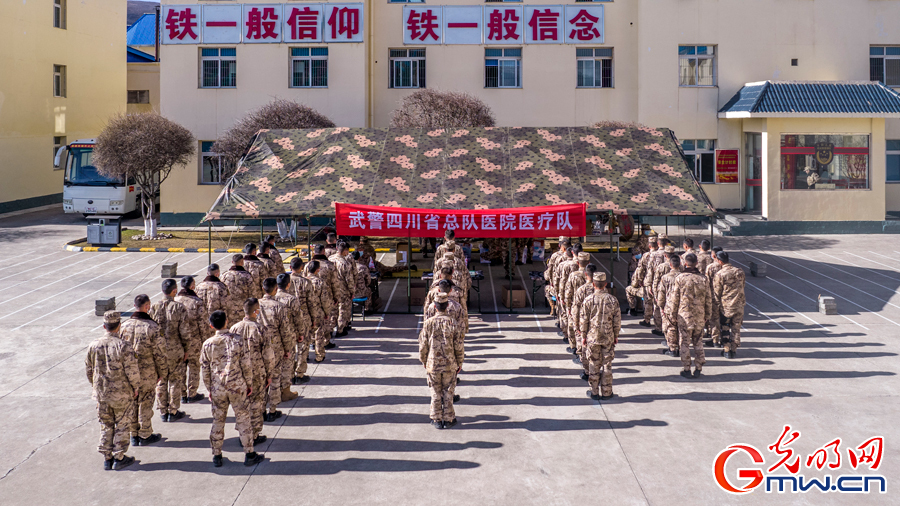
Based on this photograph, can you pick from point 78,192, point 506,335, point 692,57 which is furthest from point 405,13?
point 506,335

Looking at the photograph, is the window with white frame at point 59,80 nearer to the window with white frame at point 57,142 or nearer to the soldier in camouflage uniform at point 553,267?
the window with white frame at point 57,142

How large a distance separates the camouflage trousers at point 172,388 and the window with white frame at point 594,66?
21908mm

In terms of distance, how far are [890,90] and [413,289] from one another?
65.7 ft

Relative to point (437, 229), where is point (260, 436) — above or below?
below

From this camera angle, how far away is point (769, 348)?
41.1 feet

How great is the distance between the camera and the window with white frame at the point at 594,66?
2850 cm

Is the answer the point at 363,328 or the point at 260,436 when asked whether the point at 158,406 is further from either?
the point at 363,328

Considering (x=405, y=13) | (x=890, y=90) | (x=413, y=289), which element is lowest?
(x=413, y=289)

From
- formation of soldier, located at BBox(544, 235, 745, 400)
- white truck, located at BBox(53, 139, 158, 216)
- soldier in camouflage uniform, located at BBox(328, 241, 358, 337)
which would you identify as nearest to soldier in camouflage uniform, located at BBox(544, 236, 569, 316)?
formation of soldier, located at BBox(544, 235, 745, 400)

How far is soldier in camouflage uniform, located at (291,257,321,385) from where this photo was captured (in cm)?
1088

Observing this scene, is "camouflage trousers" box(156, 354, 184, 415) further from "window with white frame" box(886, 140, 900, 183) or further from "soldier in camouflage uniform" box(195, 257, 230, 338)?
"window with white frame" box(886, 140, 900, 183)

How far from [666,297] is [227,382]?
674 cm

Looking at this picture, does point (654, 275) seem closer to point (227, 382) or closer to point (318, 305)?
point (318, 305)

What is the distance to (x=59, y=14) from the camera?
35094mm
